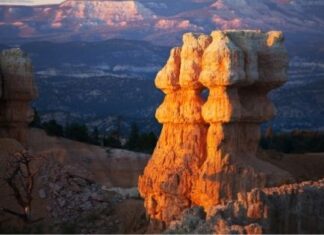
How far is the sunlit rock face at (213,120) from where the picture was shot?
1073 inches

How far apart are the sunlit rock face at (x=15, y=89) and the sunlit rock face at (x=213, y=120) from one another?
9678 mm

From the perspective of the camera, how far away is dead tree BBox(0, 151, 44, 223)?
1235 inches

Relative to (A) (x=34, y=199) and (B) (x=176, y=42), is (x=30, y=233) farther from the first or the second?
(B) (x=176, y=42)

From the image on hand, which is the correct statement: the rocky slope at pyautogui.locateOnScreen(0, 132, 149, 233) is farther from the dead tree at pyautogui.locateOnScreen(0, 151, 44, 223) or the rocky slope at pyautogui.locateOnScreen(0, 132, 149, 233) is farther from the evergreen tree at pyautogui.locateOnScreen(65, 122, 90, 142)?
the evergreen tree at pyautogui.locateOnScreen(65, 122, 90, 142)

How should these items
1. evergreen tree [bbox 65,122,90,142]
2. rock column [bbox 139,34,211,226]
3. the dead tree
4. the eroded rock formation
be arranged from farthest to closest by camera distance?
1. evergreen tree [bbox 65,122,90,142]
2. the dead tree
3. rock column [bbox 139,34,211,226]
4. the eroded rock formation

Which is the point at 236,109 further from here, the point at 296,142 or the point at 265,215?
the point at 296,142

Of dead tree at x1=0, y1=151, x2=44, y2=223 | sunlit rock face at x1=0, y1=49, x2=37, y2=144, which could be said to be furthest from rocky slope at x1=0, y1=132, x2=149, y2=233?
sunlit rock face at x1=0, y1=49, x2=37, y2=144

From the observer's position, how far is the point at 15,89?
37250 millimetres

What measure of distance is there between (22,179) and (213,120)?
853 cm

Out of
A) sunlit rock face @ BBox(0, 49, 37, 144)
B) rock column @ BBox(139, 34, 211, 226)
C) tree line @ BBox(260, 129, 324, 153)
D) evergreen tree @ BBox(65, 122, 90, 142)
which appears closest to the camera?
rock column @ BBox(139, 34, 211, 226)

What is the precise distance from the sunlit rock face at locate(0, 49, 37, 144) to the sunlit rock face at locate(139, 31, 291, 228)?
968 centimetres

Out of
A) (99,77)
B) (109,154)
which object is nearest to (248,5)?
(99,77)

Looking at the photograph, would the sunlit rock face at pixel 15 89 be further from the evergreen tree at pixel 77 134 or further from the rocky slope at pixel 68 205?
the evergreen tree at pixel 77 134

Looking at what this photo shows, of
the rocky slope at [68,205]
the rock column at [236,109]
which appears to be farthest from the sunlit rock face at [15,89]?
the rock column at [236,109]
